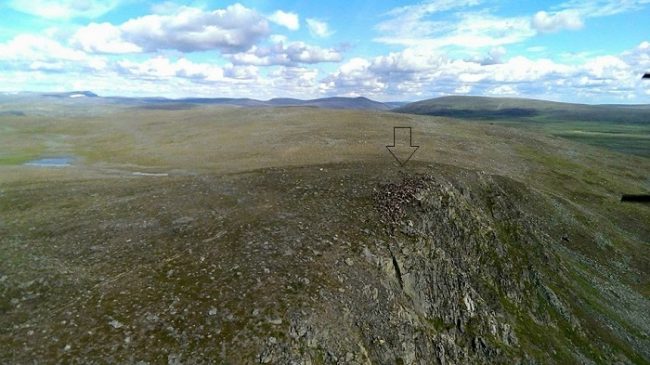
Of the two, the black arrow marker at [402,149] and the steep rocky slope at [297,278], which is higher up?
the black arrow marker at [402,149]

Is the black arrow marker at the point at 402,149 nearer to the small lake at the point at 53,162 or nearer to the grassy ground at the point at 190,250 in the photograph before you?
the grassy ground at the point at 190,250

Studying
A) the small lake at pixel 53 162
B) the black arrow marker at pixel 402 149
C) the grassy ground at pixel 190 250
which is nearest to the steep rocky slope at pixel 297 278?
the grassy ground at pixel 190 250

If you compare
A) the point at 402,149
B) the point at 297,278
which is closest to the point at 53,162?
the point at 402,149

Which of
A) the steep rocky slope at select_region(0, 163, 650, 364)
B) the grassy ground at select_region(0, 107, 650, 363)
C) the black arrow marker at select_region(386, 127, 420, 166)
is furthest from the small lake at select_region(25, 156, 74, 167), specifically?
the black arrow marker at select_region(386, 127, 420, 166)

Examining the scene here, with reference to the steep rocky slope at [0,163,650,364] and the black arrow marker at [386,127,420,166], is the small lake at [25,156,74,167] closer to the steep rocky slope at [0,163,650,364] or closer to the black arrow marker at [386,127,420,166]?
the steep rocky slope at [0,163,650,364]

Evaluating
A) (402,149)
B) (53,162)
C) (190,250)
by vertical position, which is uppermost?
(402,149)

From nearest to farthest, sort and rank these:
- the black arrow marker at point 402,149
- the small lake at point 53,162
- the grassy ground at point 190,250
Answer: the grassy ground at point 190,250 → the small lake at point 53,162 → the black arrow marker at point 402,149

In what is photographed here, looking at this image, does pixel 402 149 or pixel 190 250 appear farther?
pixel 402 149

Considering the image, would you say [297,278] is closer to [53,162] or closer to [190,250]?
[190,250]

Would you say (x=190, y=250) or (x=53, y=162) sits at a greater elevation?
(x=53, y=162)

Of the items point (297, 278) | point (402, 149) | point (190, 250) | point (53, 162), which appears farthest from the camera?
point (402, 149)

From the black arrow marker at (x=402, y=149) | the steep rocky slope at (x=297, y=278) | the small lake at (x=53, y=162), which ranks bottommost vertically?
the steep rocky slope at (x=297, y=278)

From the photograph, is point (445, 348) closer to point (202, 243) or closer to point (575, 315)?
point (202, 243)
